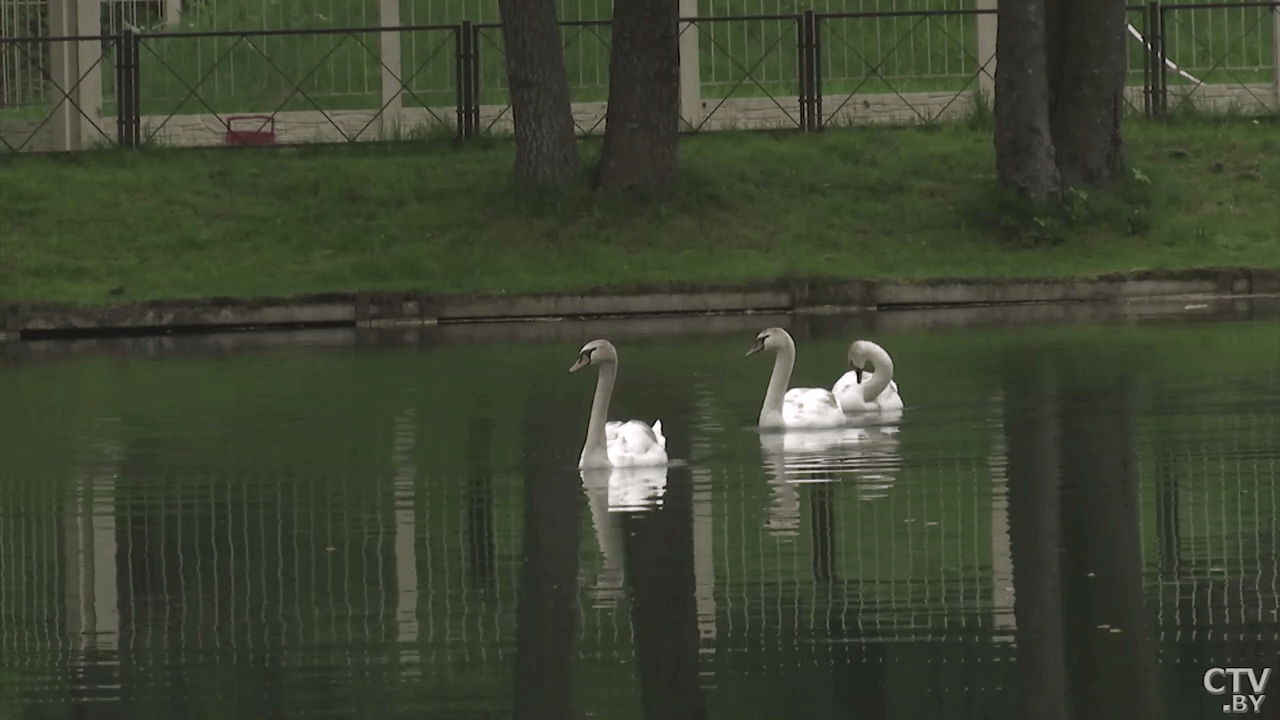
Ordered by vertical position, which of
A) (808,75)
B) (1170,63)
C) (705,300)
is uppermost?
(1170,63)

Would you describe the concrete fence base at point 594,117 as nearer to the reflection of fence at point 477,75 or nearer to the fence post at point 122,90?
the reflection of fence at point 477,75

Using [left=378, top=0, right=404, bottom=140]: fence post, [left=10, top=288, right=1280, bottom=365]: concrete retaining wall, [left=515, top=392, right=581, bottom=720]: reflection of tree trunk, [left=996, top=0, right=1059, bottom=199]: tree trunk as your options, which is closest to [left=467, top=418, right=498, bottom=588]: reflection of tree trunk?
[left=515, top=392, right=581, bottom=720]: reflection of tree trunk

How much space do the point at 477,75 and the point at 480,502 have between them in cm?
2241

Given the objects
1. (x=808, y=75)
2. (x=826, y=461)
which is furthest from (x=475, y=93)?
(x=826, y=461)

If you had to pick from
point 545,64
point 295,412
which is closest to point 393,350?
point 295,412

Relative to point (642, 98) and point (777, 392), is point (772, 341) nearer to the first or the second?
point (777, 392)

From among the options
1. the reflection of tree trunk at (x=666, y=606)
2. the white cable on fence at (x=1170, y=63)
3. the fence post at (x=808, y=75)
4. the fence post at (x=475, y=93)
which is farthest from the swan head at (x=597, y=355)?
the white cable on fence at (x=1170, y=63)

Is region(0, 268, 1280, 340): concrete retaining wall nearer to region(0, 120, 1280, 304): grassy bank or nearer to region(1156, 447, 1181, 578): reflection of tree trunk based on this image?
region(0, 120, 1280, 304): grassy bank

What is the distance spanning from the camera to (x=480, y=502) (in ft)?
45.6

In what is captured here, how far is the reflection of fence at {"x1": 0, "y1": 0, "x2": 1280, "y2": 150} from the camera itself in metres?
36.0

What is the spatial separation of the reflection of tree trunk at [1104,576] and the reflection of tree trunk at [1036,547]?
0.06 metres

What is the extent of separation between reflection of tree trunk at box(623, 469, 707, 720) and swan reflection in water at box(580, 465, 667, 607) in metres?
0.07

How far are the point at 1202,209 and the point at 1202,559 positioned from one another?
68.2 ft

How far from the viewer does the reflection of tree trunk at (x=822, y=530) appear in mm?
11227
